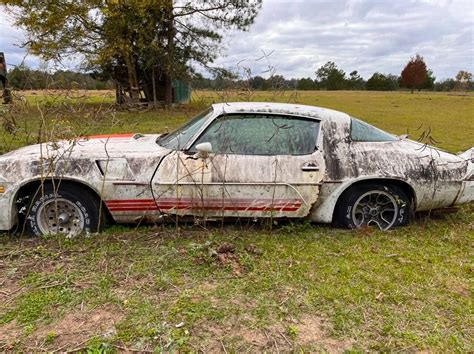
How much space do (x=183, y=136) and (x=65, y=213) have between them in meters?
1.42

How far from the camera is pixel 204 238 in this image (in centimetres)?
396

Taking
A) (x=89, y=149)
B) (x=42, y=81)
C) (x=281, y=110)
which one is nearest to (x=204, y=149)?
Result: (x=281, y=110)

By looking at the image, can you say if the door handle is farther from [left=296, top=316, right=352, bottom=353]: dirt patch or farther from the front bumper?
the front bumper

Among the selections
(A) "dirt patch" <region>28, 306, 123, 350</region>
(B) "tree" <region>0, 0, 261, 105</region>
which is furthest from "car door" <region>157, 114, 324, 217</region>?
(B) "tree" <region>0, 0, 261, 105</region>

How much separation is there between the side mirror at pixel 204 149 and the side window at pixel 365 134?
1573 millimetres

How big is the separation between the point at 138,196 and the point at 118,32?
541 inches

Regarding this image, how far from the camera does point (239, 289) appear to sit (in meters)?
3.07

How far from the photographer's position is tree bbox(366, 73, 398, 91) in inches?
2795

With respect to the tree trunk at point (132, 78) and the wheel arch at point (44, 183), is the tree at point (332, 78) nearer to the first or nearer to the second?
the tree trunk at point (132, 78)

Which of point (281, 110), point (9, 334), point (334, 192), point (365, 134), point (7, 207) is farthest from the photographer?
point (365, 134)

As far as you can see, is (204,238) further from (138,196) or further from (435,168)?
(435,168)

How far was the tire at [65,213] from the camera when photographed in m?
3.82

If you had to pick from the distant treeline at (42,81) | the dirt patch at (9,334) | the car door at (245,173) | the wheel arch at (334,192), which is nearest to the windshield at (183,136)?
the car door at (245,173)

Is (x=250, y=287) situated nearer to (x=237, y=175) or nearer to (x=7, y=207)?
(x=237, y=175)
